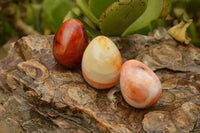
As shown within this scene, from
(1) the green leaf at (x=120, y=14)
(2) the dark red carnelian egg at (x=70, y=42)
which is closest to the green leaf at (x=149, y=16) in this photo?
(1) the green leaf at (x=120, y=14)

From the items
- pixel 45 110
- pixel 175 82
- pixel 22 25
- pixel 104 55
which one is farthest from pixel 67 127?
pixel 22 25

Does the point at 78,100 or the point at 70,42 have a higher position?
the point at 70,42

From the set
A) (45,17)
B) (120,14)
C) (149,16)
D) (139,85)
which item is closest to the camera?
(139,85)

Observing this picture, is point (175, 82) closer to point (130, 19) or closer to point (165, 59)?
point (165, 59)

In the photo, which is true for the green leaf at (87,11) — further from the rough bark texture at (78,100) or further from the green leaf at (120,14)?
the rough bark texture at (78,100)

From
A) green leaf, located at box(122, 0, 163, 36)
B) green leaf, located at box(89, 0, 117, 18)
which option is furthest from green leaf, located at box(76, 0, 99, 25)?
green leaf, located at box(122, 0, 163, 36)

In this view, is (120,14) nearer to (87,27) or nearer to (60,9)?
(87,27)

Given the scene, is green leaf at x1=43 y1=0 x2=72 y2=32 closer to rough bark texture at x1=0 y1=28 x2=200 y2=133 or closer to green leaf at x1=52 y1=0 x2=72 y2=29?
green leaf at x1=52 y1=0 x2=72 y2=29

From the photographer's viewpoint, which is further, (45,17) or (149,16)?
(45,17)

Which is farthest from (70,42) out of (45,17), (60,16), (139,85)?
(45,17)
